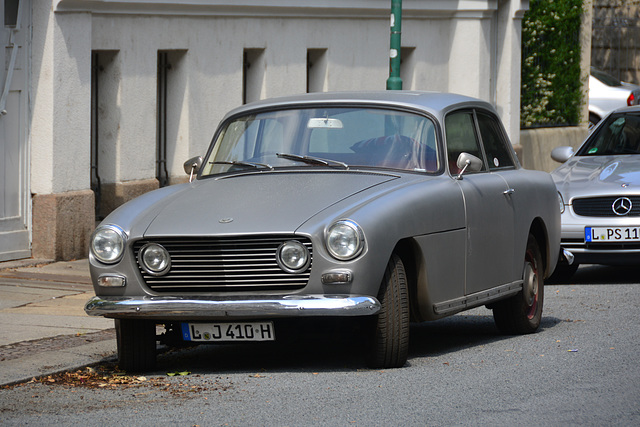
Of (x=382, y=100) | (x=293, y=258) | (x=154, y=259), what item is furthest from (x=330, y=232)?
(x=382, y=100)

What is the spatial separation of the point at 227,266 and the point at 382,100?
1993 mm

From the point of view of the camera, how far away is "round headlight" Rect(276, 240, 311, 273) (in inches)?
291

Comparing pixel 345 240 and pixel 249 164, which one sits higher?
pixel 249 164

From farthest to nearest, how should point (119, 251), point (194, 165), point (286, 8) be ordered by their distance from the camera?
point (286, 8) < point (194, 165) < point (119, 251)

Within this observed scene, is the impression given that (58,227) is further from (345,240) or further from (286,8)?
(345,240)

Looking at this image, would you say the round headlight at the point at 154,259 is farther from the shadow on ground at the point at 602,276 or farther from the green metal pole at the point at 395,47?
the green metal pole at the point at 395,47

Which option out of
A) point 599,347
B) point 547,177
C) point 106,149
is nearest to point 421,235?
point 599,347

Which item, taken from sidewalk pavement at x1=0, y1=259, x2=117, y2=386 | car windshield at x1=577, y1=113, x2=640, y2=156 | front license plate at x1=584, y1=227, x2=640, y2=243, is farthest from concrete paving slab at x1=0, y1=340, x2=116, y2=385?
car windshield at x1=577, y1=113, x2=640, y2=156

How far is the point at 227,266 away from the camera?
749 centimetres

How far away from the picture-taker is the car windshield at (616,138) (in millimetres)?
13727

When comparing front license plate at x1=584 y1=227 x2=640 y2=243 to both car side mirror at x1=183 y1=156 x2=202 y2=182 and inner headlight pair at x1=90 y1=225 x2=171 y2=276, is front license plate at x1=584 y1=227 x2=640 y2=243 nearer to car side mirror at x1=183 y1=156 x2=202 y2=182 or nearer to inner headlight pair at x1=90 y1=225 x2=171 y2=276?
car side mirror at x1=183 y1=156 x2=202 y2=182

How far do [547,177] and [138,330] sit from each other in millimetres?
3689

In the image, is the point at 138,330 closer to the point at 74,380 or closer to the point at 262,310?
the point at 74,380

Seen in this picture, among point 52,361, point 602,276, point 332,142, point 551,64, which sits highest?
point 551,64
